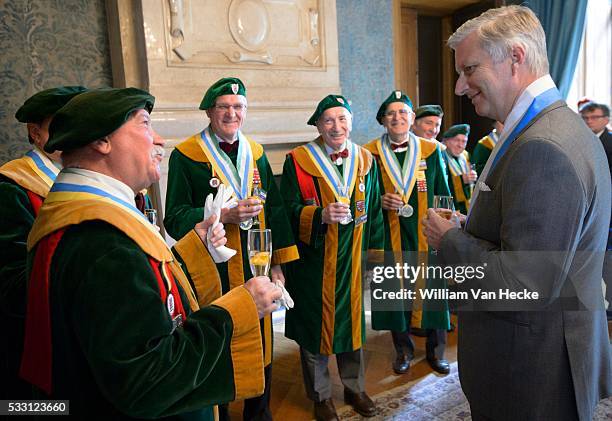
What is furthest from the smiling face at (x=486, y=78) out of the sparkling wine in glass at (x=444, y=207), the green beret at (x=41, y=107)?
the green beret at (x=41, y=107)

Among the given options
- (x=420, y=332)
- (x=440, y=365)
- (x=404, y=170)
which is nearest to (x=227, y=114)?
(x=404, y=170)

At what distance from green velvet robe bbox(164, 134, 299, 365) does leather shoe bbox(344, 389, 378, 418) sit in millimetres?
624

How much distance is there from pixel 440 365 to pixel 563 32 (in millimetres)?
4882

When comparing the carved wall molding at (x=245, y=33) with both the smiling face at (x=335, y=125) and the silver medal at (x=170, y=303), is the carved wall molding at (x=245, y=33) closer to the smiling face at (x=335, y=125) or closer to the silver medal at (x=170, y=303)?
the smiling face at (x=335, y=125)

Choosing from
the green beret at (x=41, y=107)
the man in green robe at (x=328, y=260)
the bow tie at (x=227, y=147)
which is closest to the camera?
the green beret at (x=41, y=107)

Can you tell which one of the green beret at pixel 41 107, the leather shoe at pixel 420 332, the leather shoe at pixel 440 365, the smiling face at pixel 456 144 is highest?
the green beret at pixel 41 107

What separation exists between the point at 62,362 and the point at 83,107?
0.55 metres

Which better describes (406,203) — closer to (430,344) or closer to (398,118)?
(398,118)

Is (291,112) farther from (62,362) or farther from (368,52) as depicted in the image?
(62,362)

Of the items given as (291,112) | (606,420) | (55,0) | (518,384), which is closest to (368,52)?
(291,112)

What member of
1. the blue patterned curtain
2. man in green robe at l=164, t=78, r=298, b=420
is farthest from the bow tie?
the blue patterned curtain

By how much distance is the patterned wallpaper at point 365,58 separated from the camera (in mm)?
5008

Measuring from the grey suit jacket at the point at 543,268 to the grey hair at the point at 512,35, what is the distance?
15 centimetres

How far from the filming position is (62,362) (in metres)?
0.98
